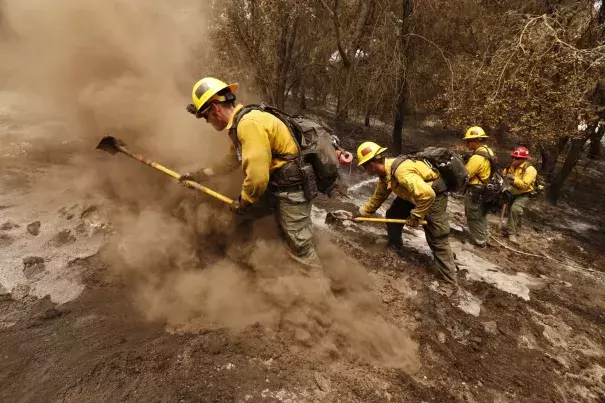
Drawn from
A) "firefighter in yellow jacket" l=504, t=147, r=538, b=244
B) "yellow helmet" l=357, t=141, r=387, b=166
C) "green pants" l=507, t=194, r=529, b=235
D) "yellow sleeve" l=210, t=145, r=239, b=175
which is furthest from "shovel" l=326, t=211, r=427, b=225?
"green pants" l=507, t=194, r=529, b=235

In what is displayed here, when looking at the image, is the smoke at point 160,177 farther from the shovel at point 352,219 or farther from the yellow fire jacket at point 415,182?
the yellow fire jacket at point 415,182

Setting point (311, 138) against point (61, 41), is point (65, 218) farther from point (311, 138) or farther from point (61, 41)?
point (311, 138)

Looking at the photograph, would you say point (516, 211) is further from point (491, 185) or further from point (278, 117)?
point (278, 117)

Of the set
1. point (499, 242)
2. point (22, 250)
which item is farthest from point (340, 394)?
point (499, 242)

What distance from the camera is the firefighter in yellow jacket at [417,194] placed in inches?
143

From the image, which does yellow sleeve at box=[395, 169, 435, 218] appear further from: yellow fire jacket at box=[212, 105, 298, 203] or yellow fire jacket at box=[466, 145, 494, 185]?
yellow fire jacket at box=[466, 145, 494, 185]

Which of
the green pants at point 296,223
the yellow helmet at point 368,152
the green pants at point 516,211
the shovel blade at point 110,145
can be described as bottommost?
the green pants at point 516,211

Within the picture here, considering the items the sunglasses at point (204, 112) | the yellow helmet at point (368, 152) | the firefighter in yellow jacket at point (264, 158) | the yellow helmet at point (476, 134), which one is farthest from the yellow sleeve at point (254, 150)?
the yellow helmet at point (476, 134)

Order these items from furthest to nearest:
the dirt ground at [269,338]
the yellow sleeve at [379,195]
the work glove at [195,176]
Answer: the yellow sleeve at [379,195], the work glove at [195,176], the dirt ground at [269,338]

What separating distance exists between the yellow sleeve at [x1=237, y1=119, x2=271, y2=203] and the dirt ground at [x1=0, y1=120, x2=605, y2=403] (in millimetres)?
1086

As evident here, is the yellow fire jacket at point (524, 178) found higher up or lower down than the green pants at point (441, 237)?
higher up

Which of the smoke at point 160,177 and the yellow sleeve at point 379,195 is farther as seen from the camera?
the yellow sleeve at point 379,195

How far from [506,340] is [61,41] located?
6229 mm

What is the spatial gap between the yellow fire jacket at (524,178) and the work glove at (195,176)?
488cm
